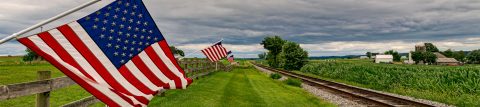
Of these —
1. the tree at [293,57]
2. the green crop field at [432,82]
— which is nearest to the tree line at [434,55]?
the tree at [293,57]

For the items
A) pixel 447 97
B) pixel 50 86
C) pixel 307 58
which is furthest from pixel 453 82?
pixel 307 58

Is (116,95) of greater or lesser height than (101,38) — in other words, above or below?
below

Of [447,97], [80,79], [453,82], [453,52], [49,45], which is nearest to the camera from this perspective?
[49,45]

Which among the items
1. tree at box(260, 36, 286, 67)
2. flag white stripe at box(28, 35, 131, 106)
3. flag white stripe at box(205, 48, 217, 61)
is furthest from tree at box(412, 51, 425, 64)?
flag white stripe at box(28, 35, 131, 106)

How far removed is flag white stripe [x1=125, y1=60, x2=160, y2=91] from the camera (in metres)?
5.39

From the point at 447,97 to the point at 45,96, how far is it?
1827cm

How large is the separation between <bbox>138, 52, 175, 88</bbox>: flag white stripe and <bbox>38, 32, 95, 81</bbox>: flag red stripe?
86 cm

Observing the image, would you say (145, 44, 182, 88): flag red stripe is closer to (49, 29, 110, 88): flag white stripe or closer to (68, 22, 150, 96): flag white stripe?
(68, 22, 150, 96): flag white stripe

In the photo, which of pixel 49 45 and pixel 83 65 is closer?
pixel 49 45

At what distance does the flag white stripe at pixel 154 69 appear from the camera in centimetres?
556

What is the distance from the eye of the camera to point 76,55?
15.6 ft

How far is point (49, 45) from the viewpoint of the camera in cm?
440

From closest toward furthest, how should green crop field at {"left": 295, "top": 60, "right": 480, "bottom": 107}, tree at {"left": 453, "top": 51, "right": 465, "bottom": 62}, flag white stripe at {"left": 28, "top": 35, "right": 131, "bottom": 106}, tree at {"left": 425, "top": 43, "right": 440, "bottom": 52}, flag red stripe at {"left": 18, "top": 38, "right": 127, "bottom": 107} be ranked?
flag red stripe at {"left": 18, "top": 38, "right": 127, "bottom": 107} → flag white stripe at {"left": 28, "top": 35, "right": 131, "bottom": 106} → green crop field at {"left": 295, "top": 60, "right": 480, "bottom": 107} → tree at {"left": 453, "top": 51, "right": 465, "bottom": 62} → tree at {"left": 425, "top": 43, "right": 440, "bottom": 52}

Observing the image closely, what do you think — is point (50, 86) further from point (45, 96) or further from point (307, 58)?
point (307, 58)
